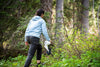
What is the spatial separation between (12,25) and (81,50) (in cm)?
405

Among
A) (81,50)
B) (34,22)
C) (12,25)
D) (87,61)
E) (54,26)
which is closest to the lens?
(87,61)

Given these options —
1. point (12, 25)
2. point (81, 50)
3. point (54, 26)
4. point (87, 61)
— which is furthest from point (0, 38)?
point (87, 61)

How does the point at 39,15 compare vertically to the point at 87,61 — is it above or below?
above

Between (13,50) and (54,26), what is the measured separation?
2714 millimetres

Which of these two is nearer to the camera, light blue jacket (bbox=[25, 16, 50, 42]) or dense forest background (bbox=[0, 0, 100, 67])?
light blue jacket (bbox=[25, 16, 50, 42])

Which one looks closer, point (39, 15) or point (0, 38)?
point (39, 15)

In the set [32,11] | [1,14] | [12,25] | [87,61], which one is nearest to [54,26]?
[32,11]

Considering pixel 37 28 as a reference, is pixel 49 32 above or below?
below

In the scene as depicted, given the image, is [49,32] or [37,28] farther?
[49,32]

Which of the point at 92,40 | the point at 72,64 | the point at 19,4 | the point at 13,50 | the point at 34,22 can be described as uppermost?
the point at 19,4

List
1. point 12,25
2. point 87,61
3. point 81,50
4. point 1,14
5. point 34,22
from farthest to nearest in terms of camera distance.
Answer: point 1,14 → point 12,25 → point 81,50 → point 34,22 → point 87,61

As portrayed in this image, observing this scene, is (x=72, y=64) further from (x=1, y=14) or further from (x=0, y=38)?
(x=1, y=14)

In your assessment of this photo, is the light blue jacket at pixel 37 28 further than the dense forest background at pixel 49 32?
No

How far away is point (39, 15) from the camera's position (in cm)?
455
